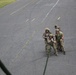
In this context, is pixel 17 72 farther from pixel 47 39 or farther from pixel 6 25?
pixel 6 25

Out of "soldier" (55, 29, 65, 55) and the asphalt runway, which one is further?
"soldier" (55, 29, 65, 55)

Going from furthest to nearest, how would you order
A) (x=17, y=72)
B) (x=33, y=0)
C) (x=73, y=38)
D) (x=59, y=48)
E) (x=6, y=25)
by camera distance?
(x=33, y=0) < (x=6, y=25) < (x=73, y=38) < (x=59, y=48) < (x=17, y=72)

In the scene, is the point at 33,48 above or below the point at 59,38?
below

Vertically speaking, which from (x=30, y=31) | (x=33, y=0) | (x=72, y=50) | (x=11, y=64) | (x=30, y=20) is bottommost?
(x=33, y=0)

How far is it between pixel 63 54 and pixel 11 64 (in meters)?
3.49

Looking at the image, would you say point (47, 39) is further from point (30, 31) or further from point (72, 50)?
point (30, 31)

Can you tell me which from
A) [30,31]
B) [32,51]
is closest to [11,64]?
[32,51]

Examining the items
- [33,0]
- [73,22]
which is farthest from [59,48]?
[33,0]

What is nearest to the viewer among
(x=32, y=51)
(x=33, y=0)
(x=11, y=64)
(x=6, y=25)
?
(x=11, y=64)

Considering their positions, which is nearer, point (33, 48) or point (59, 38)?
point (59, 38)

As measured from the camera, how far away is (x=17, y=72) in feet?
48.8

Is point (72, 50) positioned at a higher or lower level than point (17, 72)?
lower

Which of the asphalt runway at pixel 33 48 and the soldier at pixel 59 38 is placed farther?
the soldier at pixel 59 38

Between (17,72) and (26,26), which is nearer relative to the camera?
(17,72)
